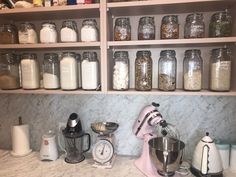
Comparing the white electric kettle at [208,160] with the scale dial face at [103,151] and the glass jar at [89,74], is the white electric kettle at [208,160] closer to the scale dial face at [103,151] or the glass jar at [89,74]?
the scale dial face at [103,151]

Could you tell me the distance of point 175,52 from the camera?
1.37 metres

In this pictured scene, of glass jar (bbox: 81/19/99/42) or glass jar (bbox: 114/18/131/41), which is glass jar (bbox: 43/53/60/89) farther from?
glass jar (bbox: 114/18/131/41)

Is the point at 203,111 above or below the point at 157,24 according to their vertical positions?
below

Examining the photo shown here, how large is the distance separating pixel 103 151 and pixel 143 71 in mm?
560

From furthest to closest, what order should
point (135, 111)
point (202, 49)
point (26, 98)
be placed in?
point (26, 98)
point (135, 111)
point (202, 49)

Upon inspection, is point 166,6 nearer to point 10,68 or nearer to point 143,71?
point 143,71

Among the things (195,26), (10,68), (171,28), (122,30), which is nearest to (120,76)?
(122,30)

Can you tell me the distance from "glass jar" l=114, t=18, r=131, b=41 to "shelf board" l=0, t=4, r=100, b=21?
147 mm

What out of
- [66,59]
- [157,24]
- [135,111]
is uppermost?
[157,24]

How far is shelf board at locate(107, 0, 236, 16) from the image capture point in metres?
1.14

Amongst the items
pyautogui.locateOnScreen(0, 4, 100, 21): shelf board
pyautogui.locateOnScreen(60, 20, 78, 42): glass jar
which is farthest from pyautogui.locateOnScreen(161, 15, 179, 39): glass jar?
pyautogui.locateOnScreen(60, 20, 78, 42): glass jar

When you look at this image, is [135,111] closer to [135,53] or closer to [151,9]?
[135,53]

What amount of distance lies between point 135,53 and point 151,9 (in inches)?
12.0

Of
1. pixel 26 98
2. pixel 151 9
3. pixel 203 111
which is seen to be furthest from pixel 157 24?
pixel 26 98
